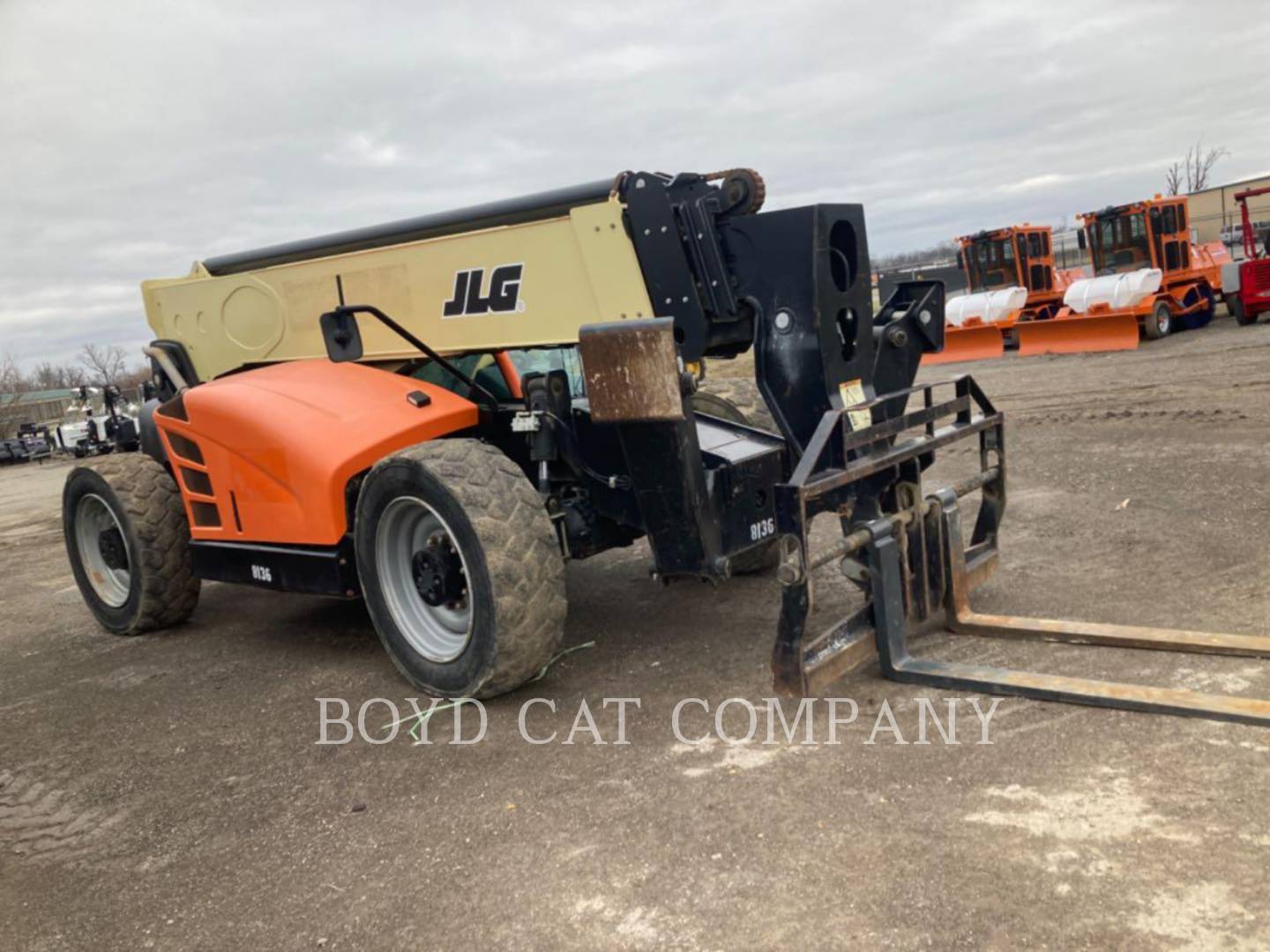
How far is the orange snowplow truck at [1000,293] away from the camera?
20094mm

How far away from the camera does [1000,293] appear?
2059 cm

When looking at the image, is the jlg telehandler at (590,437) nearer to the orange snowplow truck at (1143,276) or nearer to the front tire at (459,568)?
the front tire at (459,568)

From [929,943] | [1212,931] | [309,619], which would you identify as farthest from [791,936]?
[309,619]

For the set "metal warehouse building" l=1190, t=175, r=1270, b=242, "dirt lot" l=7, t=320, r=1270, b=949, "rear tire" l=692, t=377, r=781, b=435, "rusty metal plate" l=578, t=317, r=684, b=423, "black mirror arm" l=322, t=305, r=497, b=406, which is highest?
"metal warehouse building" l=1190, t=175, r=1270, b=242

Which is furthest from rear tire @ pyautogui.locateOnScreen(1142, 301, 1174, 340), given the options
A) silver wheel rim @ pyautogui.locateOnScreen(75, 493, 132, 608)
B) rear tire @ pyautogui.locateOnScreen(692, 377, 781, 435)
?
silver wheel rim @ pyautogui.locateOnScreen(75, 493, 132, 608)

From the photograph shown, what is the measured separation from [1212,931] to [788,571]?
1694 mm

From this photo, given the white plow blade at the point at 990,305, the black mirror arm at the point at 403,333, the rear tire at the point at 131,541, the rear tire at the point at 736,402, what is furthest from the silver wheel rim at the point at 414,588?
the white plow blade at the point at 990,305

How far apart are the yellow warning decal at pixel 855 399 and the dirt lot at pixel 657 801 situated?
1.03 metres

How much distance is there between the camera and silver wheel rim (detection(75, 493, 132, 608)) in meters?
6.49

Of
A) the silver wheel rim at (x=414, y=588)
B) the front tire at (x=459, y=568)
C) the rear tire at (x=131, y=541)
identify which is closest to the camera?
the front tire at (x=459, y=568)

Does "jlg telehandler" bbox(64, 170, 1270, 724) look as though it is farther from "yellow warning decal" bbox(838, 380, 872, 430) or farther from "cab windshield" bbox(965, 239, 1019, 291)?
"cab windshield" bbox(965, 239, 1019, 291)

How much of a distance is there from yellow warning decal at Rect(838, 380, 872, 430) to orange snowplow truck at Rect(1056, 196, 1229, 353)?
592 inches

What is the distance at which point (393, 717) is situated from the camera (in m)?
4.50

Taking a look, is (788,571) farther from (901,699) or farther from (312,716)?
(312,716)
